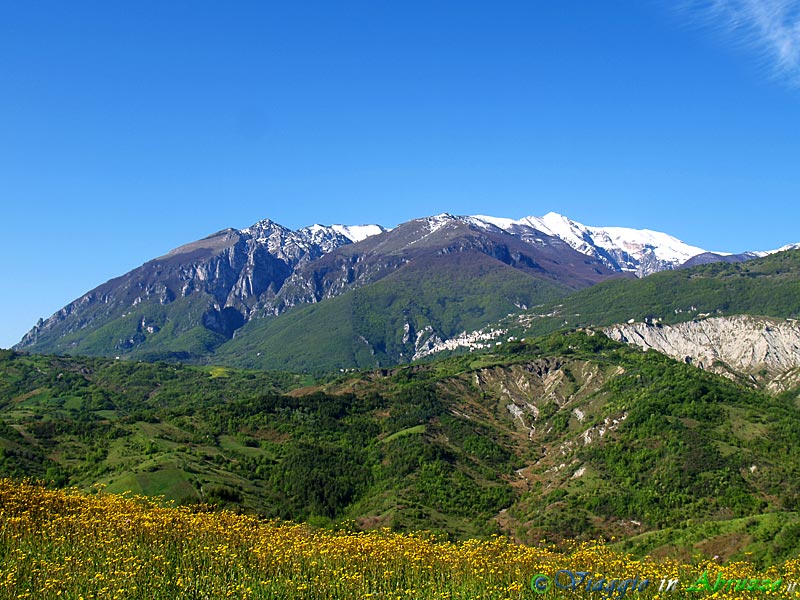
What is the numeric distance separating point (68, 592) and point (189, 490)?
150m

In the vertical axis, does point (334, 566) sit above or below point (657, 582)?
above

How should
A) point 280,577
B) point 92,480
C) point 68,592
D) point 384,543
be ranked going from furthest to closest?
1. point 92,480
2. point 384,543
3. point 280,577
4. point 68,592

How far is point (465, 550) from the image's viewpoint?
3578cm

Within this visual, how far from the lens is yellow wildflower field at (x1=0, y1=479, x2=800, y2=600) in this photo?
88.2 ft

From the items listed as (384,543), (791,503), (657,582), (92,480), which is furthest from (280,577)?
(791,503)

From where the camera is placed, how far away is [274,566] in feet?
99.7

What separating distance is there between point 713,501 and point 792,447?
132ft

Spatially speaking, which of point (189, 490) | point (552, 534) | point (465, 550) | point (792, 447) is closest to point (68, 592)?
point (465, 550)

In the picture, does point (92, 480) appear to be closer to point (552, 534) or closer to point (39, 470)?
point (39, 470)

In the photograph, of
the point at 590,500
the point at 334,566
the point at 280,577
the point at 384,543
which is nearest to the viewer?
the point at 280,577

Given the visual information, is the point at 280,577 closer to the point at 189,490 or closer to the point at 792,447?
the point at 189,490

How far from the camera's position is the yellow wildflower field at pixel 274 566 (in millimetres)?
26891

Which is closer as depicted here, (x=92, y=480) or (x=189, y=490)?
(x=189, y=490)

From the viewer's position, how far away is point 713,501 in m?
178
